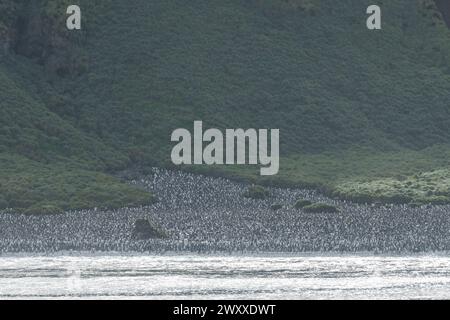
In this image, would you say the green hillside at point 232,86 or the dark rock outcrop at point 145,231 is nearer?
the dark rock outcrop at point 145,231

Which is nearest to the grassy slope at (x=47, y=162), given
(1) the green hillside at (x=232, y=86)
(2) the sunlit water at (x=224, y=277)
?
(1) the green hillside at (x=232, y=86)

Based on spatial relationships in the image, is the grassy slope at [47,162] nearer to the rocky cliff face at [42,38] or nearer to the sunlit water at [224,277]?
the rocky cliff face at [42,38]

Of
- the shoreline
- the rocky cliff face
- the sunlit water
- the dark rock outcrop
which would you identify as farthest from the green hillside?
the sunlit water

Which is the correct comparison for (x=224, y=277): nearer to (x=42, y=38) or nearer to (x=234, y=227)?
(x=234, y=227)

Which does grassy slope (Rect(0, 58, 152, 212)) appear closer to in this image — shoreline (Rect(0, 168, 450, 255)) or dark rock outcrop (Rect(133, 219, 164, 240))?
shoreline (Rect(0, 168, 450, 255))

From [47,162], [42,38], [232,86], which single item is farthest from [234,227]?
[42,38]
